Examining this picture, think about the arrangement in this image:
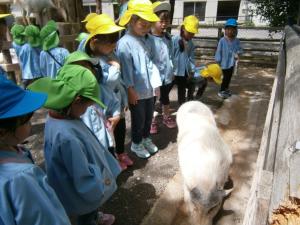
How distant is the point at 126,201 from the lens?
3.18m

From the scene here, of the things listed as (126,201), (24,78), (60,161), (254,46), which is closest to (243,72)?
(254,46)

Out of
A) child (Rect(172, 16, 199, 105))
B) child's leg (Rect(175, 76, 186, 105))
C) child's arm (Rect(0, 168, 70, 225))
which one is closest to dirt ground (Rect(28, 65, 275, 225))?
child's leg (Rect(175, 76, 186, 105))

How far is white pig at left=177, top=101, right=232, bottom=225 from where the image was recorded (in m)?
2.64

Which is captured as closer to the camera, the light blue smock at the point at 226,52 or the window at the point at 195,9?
the light blue smock at the point at 226,52

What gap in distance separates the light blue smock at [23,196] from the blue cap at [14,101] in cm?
19

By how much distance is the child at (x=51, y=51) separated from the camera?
14.5 feet

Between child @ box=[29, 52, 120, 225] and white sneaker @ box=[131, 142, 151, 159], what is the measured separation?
1.81m

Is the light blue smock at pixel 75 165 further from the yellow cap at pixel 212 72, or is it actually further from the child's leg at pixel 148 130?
the yellow cap at pixel 212 72

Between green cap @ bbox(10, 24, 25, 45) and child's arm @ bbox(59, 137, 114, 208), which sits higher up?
green cap @ bbox(10, 24, 25, 45)

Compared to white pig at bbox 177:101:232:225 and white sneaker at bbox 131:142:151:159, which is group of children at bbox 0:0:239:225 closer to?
white sneaker at bbox 131:142:151:159

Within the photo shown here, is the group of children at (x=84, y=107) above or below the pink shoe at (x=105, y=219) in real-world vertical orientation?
above

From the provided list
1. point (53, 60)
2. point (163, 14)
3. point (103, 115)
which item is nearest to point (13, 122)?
point (103, 115)

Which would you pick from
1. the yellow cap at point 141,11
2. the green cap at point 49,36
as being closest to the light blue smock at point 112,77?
the yellow cap at point 141,11

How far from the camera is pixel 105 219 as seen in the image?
9.27 feet
